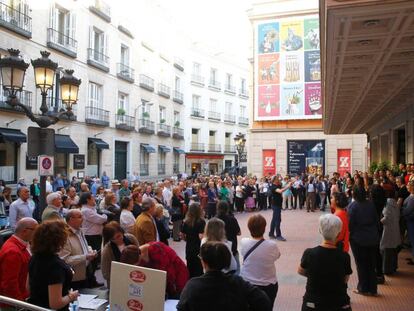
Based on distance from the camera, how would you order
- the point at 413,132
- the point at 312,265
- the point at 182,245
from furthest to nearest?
1. the point at 413,132
2. the point at 182,245
3. the point at 312,265

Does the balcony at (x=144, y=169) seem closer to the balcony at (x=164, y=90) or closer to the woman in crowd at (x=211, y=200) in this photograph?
the balcony at (x=164, y=90)

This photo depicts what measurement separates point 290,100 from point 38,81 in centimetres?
2290

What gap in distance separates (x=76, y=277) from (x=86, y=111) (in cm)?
2120

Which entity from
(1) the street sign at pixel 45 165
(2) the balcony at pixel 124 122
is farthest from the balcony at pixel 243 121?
(1) the street sign at pixel 45 165

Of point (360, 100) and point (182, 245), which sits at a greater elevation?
point (360, 100)

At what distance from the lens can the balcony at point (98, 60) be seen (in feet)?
83.4

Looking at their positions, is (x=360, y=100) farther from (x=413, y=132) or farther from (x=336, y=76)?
(x=336, y=76)

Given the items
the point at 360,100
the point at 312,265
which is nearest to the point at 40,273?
the point at 312,265

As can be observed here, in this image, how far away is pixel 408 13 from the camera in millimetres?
5863

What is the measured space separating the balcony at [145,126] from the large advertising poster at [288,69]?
9.12 meters

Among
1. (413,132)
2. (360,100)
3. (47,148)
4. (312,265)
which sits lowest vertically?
(312,265)

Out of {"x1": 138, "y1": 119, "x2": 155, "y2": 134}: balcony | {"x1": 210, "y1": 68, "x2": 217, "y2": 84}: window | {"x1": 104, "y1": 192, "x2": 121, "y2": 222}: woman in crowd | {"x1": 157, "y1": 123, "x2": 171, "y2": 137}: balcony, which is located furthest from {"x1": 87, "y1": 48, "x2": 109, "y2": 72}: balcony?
{"x1": 210, "y1": 68, "x2": 217, "y2": 84}: window

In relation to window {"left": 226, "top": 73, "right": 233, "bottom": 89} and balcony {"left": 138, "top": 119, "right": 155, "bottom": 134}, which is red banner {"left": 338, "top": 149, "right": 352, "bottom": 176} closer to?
balcony {"left": 138, "top": 119, "right": 155, "bottom": 134}

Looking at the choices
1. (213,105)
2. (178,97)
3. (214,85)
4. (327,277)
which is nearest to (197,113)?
(213,105)
